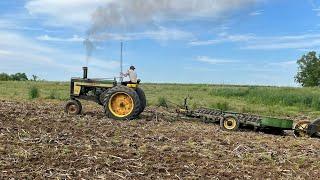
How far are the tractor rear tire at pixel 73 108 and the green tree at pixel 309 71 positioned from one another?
74.7 metres

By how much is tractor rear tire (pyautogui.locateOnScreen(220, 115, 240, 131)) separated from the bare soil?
0.32 m

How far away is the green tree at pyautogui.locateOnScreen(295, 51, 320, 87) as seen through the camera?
3415 inches

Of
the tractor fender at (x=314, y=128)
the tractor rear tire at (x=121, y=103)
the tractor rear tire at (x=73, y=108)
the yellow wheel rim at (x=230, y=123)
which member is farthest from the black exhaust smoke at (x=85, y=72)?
the tractor fender at (x=314, y=128)

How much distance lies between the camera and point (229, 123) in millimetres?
14234

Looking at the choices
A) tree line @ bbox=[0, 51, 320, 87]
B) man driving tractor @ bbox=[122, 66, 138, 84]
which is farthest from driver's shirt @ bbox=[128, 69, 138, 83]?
tree line @ bbox=[0, 51, 320, 87]

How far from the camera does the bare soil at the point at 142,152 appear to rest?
8.16 m

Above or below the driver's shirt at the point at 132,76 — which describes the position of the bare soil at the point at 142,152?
below

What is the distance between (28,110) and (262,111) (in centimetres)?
1090

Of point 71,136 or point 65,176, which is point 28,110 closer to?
point 71,136

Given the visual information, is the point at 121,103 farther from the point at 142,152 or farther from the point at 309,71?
the point at 309,71

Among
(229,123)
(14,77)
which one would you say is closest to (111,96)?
(229,123)

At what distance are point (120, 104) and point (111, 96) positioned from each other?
358 millimetres

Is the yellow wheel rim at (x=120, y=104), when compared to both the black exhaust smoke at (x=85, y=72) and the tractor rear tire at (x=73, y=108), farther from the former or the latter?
the black exhaust smoke at (x=85, y=72)

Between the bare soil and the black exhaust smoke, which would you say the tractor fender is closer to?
the bare soil
